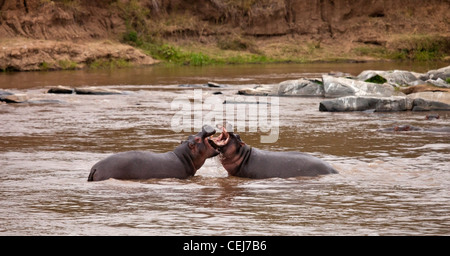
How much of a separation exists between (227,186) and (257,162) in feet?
2.03

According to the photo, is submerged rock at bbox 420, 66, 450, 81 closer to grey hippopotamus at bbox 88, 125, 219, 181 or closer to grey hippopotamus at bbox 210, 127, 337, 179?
grey hippopotamus at bbox 210, 127, 337, 179

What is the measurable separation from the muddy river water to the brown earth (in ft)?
71.4

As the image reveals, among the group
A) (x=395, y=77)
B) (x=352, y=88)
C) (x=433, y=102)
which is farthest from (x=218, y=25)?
(x=433, y=102)

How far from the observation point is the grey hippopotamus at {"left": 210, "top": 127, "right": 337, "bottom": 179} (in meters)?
8.80

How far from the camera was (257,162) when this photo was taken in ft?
29.2

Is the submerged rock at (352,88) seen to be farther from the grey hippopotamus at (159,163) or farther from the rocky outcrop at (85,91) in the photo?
the grey hippopotamus at (159,163)

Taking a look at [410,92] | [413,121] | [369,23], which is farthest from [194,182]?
[369,23]

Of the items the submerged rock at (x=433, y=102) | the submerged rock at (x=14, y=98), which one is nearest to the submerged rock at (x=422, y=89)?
the submerged rock at (x=433, y=102)

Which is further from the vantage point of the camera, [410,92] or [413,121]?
[410,92]

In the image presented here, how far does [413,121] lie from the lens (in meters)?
→ 14.6

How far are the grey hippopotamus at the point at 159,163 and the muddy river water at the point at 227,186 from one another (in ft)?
0.42

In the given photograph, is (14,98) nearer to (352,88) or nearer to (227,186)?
(352,88)
